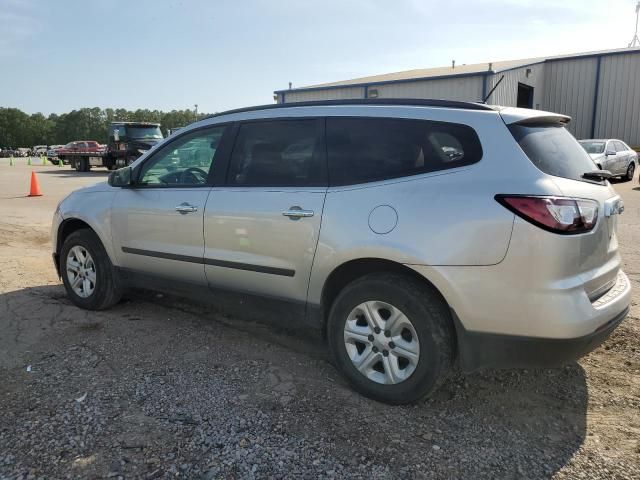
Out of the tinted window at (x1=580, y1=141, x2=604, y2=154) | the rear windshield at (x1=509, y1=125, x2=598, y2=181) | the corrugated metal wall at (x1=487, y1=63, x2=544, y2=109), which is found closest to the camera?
the rear windshield at (x1=509, y1=125, x2=598, y2=181)

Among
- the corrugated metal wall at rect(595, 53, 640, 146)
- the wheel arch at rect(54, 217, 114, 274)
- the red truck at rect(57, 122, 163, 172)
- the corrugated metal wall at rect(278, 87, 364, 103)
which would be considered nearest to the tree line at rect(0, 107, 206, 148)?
the corrugated metal wall at rect(278, 87, 364, 103)

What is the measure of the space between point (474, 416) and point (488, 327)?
65 cm

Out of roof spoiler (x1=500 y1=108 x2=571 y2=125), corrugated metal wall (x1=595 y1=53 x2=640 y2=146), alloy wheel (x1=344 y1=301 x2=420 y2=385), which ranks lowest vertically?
alloy wheel (x1=344 y1=301 x2=420 y2=385)

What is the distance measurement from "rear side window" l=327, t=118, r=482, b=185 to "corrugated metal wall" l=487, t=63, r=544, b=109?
20392 millimetres

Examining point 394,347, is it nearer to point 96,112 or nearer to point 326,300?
point 326,300

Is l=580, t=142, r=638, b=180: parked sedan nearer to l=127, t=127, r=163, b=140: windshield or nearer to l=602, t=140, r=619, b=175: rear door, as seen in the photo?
l=602, t=140, r=619, b=175: rear door

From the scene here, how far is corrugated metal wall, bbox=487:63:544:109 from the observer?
926 inches

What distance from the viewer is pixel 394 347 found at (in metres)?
3.05

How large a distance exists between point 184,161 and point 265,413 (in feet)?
7.32

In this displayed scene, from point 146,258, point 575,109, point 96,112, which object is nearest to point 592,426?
point 146,258

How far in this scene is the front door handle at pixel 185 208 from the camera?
3953 mm

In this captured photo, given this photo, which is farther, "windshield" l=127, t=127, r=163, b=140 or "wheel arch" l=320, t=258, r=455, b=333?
"windshield" l=127, t=127, r=163, b=140

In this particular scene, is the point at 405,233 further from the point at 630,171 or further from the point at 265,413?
the point at 630,171

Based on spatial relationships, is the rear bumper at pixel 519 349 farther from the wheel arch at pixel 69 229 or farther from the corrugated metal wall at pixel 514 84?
the corrugated metal wall at pixel 514 84
